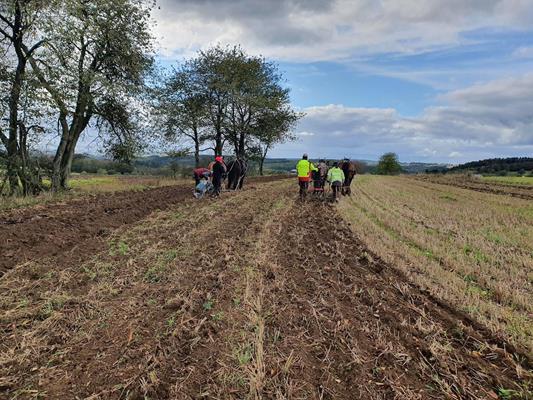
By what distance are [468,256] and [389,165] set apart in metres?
100

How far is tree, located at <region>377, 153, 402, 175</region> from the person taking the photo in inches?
4045

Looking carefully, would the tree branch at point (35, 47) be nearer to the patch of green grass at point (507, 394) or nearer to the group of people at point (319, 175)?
the group of people at point (319, 175)

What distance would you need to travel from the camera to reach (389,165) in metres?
104

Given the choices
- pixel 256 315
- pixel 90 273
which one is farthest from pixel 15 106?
pixel 256 315

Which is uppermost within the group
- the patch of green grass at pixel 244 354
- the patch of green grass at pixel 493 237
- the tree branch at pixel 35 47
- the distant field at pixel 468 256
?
the tree branch at pixel 35 47

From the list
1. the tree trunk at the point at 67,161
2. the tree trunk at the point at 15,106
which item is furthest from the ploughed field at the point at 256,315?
the tree trunk at the point at 67,161

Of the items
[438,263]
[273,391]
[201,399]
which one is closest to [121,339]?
[201,399]

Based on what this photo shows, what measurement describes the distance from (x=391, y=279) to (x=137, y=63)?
17.4 meters

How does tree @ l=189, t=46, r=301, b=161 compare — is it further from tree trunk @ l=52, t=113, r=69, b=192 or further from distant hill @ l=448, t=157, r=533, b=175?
distant hill @ l=448, t=157, r=533, b=175

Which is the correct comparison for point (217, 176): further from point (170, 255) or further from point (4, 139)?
point (170, 255)

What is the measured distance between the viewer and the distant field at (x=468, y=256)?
5.15 meters

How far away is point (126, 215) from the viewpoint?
11219mm

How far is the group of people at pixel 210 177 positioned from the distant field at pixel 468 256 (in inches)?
220

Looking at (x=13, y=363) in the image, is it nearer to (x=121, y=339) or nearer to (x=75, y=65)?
(x=121, y=339)
